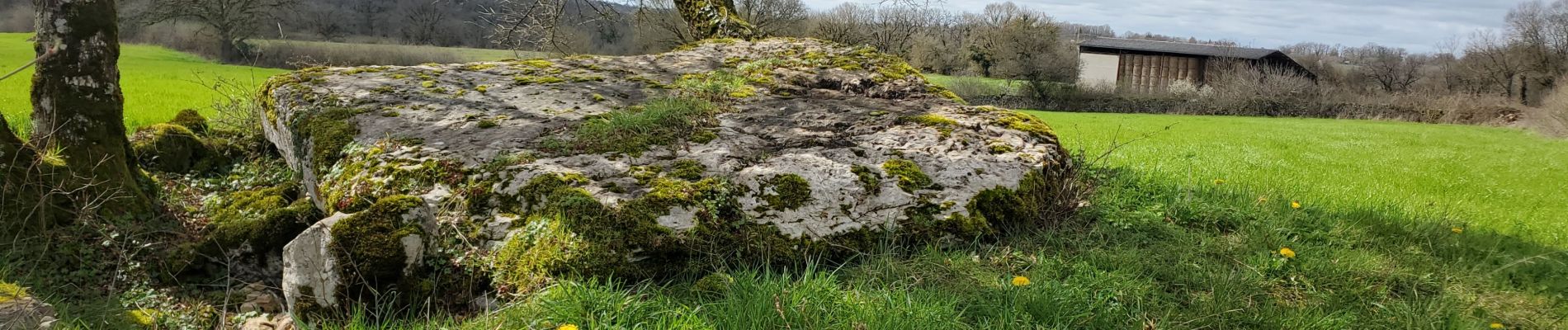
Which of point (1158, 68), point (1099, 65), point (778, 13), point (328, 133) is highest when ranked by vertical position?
point (778, 13)

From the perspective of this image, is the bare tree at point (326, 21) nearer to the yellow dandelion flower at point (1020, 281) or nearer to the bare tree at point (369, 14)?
the bare tree at point (369, 14)

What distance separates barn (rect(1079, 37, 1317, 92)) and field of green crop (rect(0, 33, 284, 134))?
50608 millimetres

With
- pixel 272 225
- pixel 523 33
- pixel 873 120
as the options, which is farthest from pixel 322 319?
pixel 523 33

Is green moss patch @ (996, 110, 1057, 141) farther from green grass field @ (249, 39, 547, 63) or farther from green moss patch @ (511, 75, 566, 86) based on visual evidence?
green grass field @ (249, 39, 547, 63)

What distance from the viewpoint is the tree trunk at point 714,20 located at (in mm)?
8836

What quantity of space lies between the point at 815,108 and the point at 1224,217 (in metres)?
2.90

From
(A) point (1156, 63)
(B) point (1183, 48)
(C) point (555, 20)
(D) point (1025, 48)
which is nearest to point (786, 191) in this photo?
(C) point (555, 20)

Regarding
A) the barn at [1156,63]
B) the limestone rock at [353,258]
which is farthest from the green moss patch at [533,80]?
the barn at [1156,63]

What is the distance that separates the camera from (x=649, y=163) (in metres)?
3.94

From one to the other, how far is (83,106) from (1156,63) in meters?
60.4

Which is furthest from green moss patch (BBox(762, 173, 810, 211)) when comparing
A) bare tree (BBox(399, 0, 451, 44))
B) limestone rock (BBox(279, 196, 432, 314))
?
bare tree (BBox(399, 0, 451, 44))

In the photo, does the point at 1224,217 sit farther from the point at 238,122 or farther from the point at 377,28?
the point at 377,28

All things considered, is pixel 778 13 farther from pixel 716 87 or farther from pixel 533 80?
pixel 716 87

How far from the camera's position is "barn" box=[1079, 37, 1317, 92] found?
52656 mm
